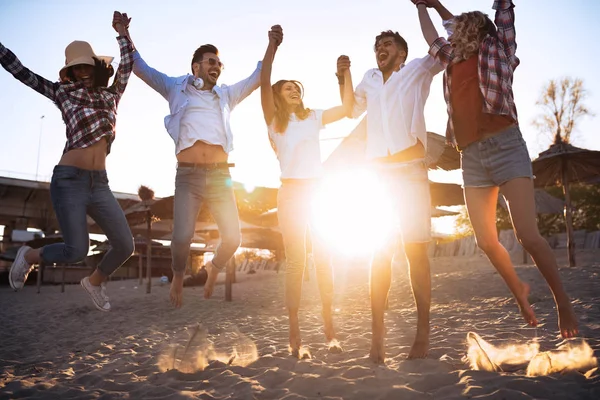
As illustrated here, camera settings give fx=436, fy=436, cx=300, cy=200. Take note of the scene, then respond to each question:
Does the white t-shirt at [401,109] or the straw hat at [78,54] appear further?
the straw hat at [78,54]

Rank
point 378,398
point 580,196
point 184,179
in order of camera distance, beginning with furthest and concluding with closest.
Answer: point 580,196 → point 184,179 → point 378,398

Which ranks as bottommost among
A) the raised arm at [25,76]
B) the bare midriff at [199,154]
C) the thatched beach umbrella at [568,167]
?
the bare midriff at [199,154]

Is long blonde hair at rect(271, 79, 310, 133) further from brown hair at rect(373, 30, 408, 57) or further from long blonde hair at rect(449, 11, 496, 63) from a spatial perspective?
long blonde hair at rect(449, 11, 496, 63)

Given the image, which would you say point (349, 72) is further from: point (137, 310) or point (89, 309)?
point (89, 309)

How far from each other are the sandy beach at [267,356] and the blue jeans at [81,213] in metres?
0.98

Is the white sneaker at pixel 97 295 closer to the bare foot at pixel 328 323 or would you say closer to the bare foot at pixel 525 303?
the bare foot at pixel 328 323

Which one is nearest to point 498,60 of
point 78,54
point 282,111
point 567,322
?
point 282,111

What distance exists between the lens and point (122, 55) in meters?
4.05

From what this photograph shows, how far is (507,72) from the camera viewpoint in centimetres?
304

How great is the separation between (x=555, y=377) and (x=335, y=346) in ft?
5.63

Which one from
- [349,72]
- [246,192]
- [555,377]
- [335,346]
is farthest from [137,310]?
[555,377]

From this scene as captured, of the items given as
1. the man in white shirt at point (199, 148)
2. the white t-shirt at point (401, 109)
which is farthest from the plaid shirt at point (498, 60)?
the man in white shirt at point (199, 148)

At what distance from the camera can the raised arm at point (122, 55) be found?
4.06 metres

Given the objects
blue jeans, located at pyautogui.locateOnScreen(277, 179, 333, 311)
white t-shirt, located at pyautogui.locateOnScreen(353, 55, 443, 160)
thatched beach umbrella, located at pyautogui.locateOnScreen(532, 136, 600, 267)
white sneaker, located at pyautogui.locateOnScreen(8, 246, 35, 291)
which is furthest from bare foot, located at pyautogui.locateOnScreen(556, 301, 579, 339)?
thatched beach umbrella, located at pyautogui.locateOnScreen(532, 136, 600, 267)
